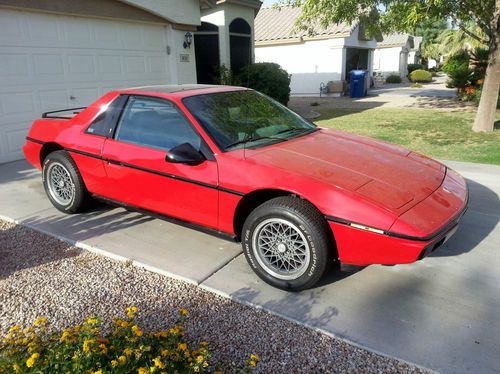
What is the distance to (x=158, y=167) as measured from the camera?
365cm

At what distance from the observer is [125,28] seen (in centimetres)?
906

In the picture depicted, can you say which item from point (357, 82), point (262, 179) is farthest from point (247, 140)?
point (357, 82)

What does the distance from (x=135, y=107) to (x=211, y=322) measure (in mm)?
2305

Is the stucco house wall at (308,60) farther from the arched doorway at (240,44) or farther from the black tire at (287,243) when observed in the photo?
the black tire at (287,243)

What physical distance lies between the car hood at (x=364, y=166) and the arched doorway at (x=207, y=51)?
9.05 metres

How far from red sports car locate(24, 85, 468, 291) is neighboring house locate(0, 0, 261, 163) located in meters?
3.52

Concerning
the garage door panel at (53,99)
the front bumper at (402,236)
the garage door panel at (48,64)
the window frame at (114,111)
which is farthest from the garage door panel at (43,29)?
the front bumper at (402,236)

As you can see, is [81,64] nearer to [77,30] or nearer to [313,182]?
[77,30]

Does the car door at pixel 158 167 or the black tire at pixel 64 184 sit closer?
the car door at pixel 158 167

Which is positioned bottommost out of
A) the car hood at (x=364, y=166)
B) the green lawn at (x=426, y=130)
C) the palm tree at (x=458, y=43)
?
the green lawn at (x=426, y=130)

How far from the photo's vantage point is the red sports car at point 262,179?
2.79 m

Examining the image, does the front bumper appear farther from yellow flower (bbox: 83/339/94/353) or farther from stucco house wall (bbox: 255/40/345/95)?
stucco house wall (bbox: 255/40/345/95)

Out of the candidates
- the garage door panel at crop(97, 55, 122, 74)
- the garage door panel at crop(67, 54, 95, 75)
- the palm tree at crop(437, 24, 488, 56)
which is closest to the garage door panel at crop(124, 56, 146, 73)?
the garage door panel at crop(97, 55, 122, 74)

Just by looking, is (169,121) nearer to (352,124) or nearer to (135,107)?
(135,107)
